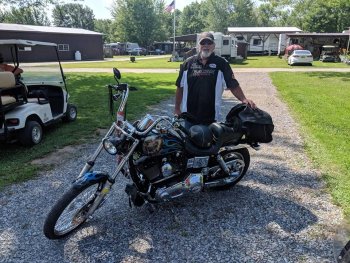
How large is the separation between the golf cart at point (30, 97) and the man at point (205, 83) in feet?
9.93

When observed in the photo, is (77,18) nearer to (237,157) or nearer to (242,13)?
(242,13)

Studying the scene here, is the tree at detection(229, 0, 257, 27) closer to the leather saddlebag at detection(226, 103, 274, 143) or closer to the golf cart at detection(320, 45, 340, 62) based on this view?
the golf cart at detection(320, 45, 340, 62)

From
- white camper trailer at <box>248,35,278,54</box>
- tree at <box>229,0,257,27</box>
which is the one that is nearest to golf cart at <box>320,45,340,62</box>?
white camper trailer at <box>248,35,278,54</box>

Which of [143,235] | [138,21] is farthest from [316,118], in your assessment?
[138,21]

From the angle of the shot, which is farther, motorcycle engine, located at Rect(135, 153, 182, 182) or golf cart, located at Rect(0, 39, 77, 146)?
golf cart, located at Rect(0, 39, 77, 146)

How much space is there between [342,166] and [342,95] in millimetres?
7508

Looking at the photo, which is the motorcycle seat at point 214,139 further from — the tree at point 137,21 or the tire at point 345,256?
the tree at point 137,21

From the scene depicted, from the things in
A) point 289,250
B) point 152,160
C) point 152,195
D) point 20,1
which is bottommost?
point 289,250

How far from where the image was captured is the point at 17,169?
483 cm

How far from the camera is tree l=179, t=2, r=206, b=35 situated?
79.1m

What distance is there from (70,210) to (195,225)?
51.6 inches

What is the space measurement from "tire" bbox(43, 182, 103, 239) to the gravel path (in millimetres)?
123

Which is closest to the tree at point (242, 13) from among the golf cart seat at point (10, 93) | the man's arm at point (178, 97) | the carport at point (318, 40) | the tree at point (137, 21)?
the tree at point (137, 21)

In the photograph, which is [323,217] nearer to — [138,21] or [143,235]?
[143,235]
